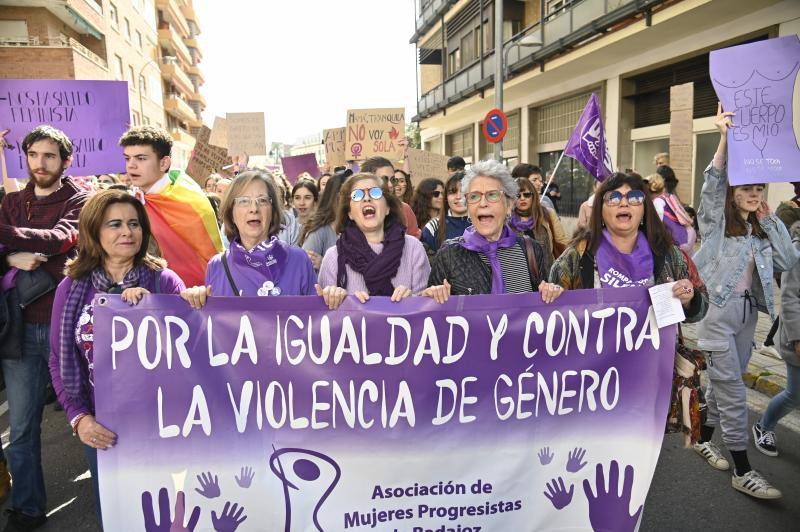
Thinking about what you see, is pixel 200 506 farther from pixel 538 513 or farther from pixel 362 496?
pixel 538 513

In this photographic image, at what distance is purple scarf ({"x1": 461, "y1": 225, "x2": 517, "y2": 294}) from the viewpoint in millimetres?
2719

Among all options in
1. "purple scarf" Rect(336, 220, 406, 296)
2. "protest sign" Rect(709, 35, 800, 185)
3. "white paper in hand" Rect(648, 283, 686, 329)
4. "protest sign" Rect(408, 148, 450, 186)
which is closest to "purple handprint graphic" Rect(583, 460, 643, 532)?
"white paper in hand" Rect(648, 283, 686, 329)

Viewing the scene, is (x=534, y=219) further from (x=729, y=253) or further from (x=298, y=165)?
(x=298, y=165)

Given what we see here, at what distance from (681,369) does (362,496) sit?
162 centimetres

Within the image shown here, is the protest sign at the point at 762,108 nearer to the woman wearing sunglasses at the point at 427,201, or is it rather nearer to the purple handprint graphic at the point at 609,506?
the purple handprint graphic at the point at 609,506

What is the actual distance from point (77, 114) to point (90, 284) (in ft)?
8.69

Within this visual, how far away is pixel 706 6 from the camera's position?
9406mm

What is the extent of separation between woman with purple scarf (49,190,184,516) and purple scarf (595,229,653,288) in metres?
2.12

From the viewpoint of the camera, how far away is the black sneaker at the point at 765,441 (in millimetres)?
3678


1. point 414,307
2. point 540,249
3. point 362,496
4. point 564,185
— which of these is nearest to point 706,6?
point 564,185

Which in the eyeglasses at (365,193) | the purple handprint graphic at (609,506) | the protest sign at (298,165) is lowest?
the purple handprint graphic at (609,506)

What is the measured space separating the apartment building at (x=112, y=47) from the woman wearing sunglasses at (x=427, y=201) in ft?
23.8

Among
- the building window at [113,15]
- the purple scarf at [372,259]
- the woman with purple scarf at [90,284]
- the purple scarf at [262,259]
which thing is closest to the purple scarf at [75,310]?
the woman with purple scarf at [90,284]

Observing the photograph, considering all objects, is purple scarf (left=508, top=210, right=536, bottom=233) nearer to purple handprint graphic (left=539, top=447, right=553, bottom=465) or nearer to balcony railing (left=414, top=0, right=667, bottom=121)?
purple handprint graphic (left=539, top=447, right=553, bottom=465)
